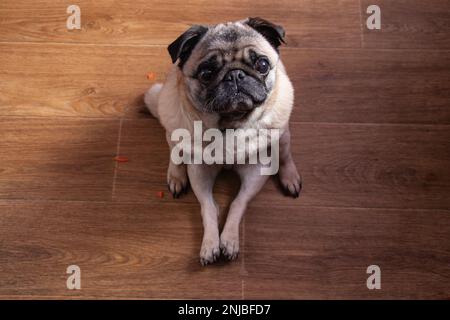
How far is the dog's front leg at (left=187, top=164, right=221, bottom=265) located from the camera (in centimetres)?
181

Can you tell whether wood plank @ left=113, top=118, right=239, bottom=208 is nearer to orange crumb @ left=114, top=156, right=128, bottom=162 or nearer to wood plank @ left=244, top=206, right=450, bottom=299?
orange crumb @ left=114, top=156, right=128, bottom=162

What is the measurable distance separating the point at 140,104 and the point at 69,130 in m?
Result: 0.34

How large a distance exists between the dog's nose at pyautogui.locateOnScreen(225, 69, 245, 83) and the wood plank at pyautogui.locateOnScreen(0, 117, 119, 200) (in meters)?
0.77

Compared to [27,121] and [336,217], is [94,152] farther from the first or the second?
[336,217]

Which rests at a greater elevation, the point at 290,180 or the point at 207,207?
the point at 290,180

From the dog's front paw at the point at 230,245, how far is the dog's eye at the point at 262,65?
2.15ft

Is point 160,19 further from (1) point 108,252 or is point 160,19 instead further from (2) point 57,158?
(1) point 108,252

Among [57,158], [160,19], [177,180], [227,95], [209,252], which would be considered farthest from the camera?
[160,19]

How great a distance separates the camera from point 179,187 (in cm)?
194

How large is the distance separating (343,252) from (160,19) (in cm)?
143

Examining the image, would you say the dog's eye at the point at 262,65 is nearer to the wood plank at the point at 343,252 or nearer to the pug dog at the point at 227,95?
the pug dog at the point at 227,95

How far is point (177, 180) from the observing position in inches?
76.1

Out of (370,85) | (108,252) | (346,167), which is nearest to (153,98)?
(108,252)

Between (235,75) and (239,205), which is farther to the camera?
(239,205)
